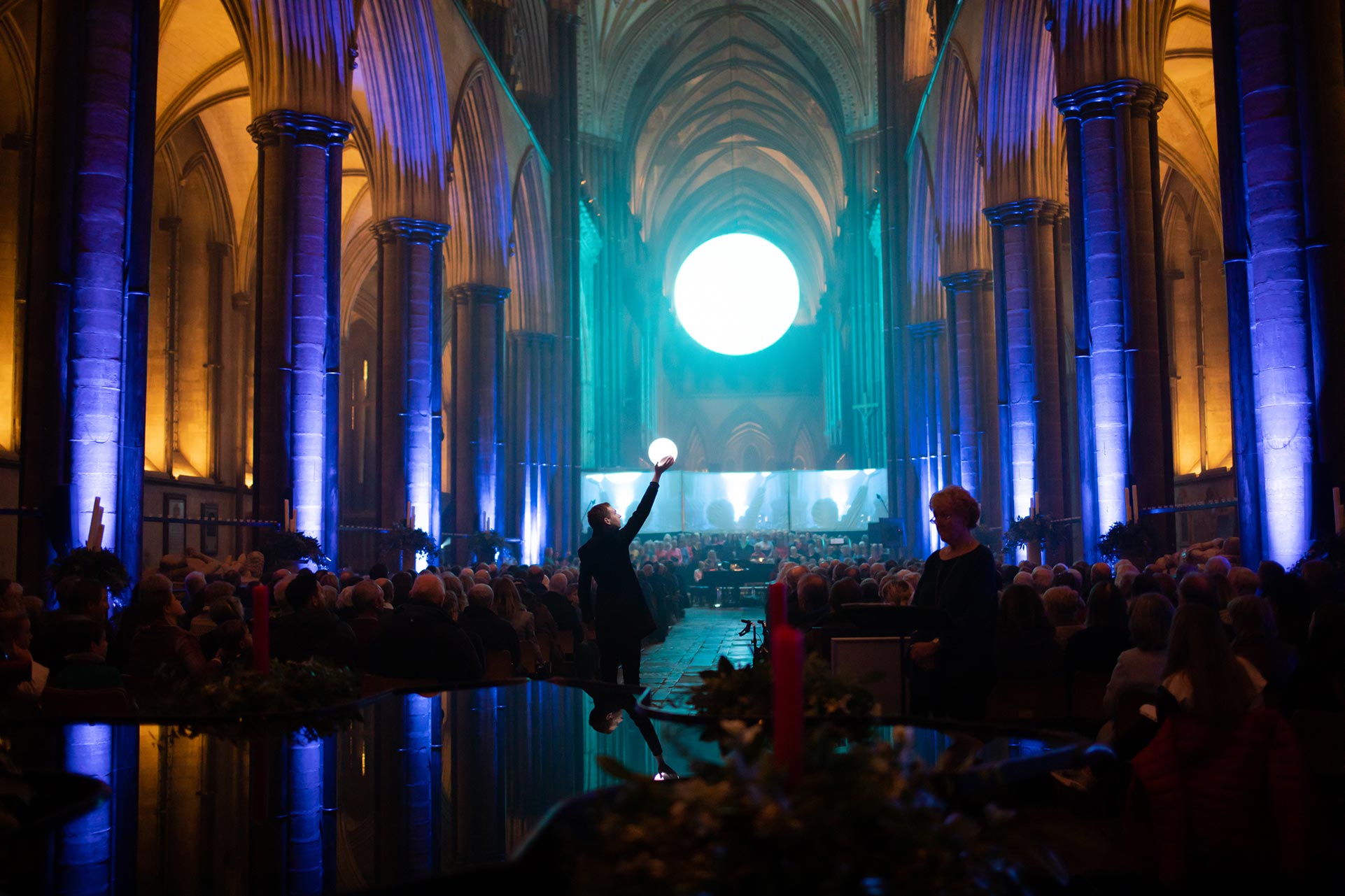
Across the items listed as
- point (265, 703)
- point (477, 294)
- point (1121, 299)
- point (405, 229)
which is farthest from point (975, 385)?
point (265, 703)

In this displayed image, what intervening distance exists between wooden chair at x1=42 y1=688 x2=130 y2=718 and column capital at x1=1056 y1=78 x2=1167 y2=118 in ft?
36.9

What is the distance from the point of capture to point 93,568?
27.2 ft

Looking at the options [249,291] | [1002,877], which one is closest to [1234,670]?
[1002,877]

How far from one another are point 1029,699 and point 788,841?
4407 millimetres

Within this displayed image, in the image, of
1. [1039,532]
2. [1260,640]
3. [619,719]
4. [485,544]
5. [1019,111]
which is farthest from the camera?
[485,544]

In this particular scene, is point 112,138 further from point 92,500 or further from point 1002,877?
point 1002,877

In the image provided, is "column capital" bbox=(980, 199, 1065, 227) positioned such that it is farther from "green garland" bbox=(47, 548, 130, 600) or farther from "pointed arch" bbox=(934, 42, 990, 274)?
"green garland" bbox=(47, 548, 130, 600)

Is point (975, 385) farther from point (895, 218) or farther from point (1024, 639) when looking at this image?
point (1024, 639)

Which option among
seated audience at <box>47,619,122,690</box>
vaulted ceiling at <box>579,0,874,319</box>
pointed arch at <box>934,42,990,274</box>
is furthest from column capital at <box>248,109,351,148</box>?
vaulted ceiling at <box>579,0,874,319</box>

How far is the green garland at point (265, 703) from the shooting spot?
11.5 ft

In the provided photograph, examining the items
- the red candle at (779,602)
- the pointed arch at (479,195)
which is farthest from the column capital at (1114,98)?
the red candle at (779,602)

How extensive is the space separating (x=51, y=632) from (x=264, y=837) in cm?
280

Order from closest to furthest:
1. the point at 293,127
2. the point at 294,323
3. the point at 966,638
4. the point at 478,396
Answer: the point at 966,638
the point at 294,323
the point at 293,127
the point at 478,396

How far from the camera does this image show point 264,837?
2.30m
